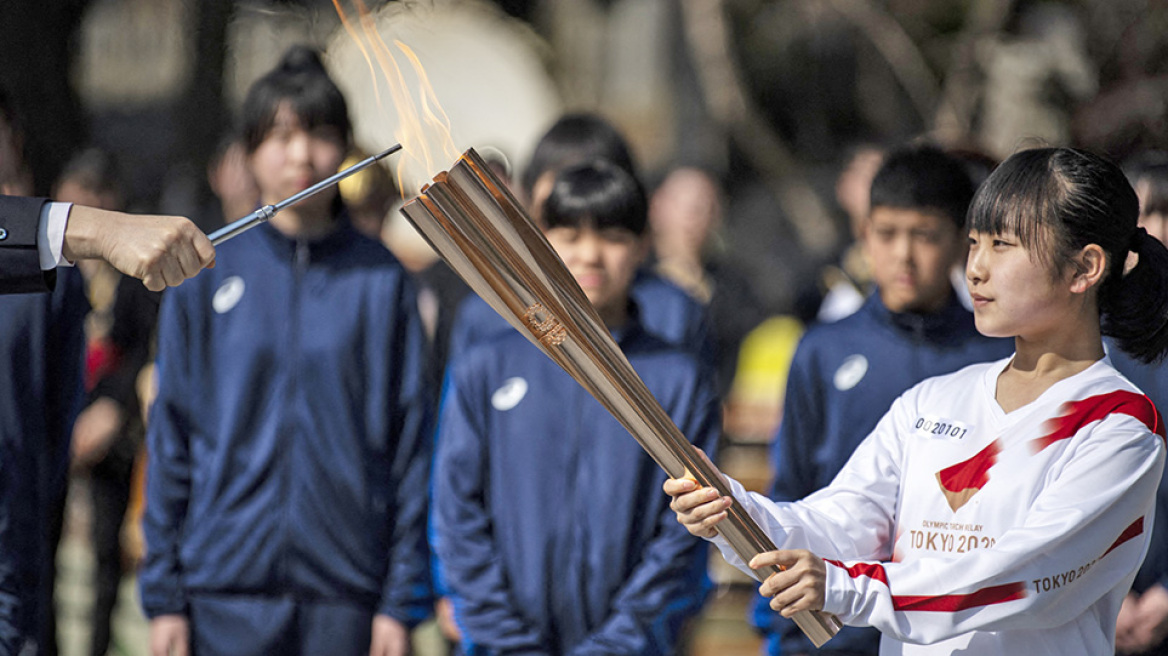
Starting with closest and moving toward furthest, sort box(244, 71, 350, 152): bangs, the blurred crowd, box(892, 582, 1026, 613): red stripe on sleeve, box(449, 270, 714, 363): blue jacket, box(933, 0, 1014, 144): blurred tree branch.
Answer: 1. box(892, 582, 1026, 613): red stripe on sleeve
2. the blurred crowd
3. box(244, 71, 350, 152): bangs
4. box(449, 270, 714, 363): blue jacket
5. box(933, 0, 1014, 144): blurred tree branch

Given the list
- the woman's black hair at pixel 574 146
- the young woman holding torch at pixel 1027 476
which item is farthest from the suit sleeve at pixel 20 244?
the woman's black hair at pixel 574 146

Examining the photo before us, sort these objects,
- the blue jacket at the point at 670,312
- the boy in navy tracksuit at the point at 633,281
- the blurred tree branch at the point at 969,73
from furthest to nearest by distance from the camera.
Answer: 1. the blurred tree branch at the point at 969,73
2. the blue jacket at the point at 670,312
3. the boy in navy tracksuit at the point at 633,281

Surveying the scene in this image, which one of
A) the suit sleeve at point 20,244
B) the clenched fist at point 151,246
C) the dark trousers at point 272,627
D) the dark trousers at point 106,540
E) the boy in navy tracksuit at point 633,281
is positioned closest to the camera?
the clenched fist at point 151,246

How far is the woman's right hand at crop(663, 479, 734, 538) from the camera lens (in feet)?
6.45

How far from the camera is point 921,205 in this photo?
302 centimetres

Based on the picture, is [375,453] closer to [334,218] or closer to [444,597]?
[444,597]

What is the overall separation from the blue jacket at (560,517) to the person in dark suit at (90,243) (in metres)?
0.99

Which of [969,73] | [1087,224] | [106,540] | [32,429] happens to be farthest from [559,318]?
[969,73]

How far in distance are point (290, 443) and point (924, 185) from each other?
1668 millimetres

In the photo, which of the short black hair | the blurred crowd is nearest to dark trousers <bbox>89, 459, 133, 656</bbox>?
the blurred crowd

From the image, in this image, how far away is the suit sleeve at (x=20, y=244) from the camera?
217cm

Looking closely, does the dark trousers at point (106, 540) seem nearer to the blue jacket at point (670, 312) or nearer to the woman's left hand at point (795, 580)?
the blue jacket at point (670, 312)

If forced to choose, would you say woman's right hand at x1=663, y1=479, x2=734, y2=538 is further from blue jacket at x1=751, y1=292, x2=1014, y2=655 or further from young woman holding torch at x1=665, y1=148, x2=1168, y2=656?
blue jacket at x1=751, y1=292, x2=1014, y2=655

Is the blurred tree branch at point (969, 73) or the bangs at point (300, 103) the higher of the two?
the blurred tree branch at point (969, 73)
